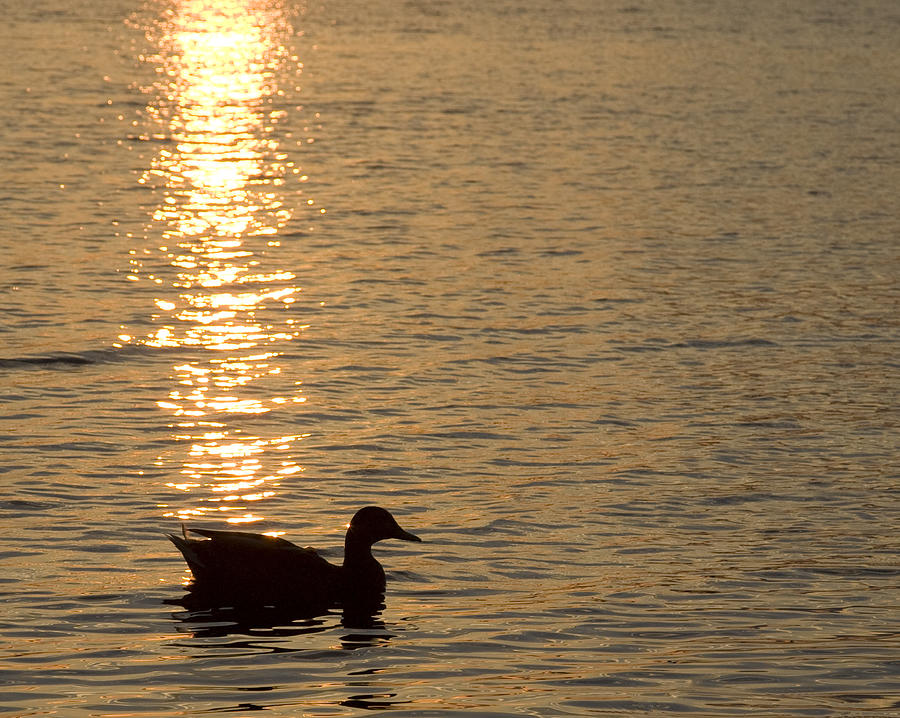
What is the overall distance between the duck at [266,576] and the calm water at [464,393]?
1.10ft

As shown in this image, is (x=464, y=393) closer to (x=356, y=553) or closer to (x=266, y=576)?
(x=356, y=553)

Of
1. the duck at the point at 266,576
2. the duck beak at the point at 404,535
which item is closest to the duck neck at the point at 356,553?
the duck at the point at 266,576

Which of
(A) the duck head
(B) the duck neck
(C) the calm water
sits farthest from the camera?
(A) the duck head

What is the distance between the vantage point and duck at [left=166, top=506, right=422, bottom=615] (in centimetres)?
1186

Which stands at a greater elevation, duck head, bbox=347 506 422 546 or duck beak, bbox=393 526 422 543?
duck head, bbox=347 506 422 546

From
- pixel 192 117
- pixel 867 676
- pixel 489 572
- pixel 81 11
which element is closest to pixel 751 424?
pixel 489 572

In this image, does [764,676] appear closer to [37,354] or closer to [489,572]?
[489,572]

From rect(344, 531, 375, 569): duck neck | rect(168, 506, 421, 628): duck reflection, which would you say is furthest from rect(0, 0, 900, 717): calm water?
rect(344, 531, 375, 569): duck neck

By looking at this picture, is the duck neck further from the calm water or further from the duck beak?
the calm water

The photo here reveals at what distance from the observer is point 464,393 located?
18453mm

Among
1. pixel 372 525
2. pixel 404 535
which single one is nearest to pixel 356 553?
pixel 372 525

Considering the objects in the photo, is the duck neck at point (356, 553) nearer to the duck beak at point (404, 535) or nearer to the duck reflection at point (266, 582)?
the duck reflection at point (266, 582)

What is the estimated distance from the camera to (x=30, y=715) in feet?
31.7

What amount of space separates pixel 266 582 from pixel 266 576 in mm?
44
